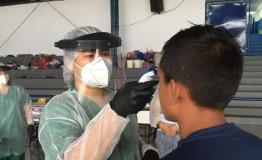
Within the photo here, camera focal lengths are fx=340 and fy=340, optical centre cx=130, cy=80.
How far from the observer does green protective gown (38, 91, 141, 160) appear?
1089mm

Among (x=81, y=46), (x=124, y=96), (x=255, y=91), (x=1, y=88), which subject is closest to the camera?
(x=124, y=96)

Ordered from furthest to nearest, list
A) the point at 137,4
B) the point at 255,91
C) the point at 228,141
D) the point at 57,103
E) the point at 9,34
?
the point at 9,34 < the point at 137,4 < the point at 255,91 < the point at 57,103 < the point at 228,141

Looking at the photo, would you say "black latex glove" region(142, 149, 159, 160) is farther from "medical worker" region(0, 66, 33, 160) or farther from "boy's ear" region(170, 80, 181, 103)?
"medical worker" region(0, 66, 33, 160)

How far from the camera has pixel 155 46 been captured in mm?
6312

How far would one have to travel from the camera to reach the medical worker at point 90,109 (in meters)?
1.00

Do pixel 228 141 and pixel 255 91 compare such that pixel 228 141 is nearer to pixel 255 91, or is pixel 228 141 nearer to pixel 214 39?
pixel 214 39

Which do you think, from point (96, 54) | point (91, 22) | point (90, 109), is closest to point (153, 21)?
point (91, 22)

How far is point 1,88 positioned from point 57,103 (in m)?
2.44

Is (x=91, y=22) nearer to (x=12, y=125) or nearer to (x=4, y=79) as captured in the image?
(x=4, y=79)

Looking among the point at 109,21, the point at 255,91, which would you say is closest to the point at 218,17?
the point at 255,91

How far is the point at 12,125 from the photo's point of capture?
3.31 metres

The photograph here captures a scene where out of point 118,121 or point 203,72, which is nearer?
point 203,72

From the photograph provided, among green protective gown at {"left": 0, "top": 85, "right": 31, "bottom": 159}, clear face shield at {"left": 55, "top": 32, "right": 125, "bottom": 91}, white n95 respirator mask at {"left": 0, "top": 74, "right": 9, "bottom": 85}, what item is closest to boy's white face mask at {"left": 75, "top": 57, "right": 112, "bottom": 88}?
clear face shield at {"left": 55, "top": 32, "right": 125, "bottom": 91}

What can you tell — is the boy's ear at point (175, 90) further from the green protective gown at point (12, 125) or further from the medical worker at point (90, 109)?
the green protective gown at point (12, 125)
